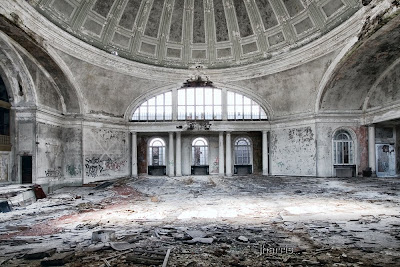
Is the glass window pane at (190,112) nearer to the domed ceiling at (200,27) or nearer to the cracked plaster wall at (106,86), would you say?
the cracked plaster wall at (106,86)

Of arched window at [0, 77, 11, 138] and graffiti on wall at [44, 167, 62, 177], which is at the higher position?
arched window at [0, 77, 11, 138]

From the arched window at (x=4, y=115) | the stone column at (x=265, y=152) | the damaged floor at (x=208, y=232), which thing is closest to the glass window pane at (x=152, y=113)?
the stone column at (x=265, y=152)

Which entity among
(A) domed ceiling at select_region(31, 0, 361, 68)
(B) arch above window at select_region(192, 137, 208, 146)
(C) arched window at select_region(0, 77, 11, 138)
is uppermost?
(A) domed ceiling at select_region(31, 0, 361, 68)

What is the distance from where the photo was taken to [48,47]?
16.4 m

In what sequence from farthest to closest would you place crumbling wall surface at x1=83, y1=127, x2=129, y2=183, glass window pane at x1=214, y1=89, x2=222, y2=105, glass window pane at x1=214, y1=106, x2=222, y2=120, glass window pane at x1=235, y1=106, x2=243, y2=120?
glass window pane at x1=214, y1=89, x2=222, y2=105 < glass window pane at x1=214, y1=106, x2=222, y2=120 < glass window pane at x1=235, y1=106, x2=243, y2=120 < crumbling wall surface at x1=83, y1=127, x2=129, y2=183

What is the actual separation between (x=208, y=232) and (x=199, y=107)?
63.4ft

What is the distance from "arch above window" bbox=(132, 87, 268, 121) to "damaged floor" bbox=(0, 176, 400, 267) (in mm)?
13216

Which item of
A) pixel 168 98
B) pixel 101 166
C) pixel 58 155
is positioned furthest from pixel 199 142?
pixel 58 155

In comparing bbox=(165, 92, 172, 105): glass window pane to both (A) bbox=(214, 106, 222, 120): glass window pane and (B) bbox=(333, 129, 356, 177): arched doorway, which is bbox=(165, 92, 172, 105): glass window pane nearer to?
(A) bbox=(214, 106, 222, 120): glass window pane

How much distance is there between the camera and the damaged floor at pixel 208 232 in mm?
5664

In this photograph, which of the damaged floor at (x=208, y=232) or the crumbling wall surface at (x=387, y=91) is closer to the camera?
the damaged floor at (x=208, y=232)

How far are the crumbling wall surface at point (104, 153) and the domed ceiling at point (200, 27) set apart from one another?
617 cm

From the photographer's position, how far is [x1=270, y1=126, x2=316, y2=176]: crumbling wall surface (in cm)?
2231

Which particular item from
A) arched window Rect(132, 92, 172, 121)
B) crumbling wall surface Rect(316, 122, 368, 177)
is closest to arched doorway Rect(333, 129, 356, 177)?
crumbling wall surface Rect(316, 122, 368, 177)
